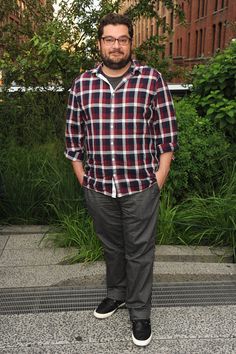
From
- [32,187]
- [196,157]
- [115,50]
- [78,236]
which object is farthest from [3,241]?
[115,50]

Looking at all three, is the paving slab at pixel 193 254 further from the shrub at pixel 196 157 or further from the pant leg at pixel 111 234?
the pant leg at pixel 111 234

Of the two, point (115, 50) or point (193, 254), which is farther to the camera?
point (193, 254)

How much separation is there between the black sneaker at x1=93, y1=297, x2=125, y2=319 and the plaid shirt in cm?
86

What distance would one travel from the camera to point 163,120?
2.46m

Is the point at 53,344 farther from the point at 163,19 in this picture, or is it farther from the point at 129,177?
the point at 163,19

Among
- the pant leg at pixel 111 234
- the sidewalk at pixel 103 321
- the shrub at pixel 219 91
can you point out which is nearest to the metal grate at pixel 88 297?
the sidewalk at pixel 103 321

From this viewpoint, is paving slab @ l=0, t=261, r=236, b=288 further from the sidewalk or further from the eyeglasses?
the eyeglasses

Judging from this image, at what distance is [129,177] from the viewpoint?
2.49 m

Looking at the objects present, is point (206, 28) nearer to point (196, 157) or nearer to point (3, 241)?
point (196, 157)

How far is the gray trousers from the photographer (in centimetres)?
254

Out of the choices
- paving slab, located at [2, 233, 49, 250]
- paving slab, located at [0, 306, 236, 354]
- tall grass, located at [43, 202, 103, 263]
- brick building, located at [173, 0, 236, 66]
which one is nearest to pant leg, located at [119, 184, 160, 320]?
paving slab, located at [0, 306, 236, 354]

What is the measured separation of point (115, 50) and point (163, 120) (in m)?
0.47

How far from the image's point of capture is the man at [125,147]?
2387 mm

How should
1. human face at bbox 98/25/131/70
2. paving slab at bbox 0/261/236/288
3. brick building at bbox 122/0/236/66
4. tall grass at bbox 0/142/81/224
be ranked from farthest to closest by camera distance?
brick building at bbox 122/0/236/66
tall grass at bbox 0/142/81/224
paving slab at bbox 0/261/236/288
human face at bbox 98/25/131/70
